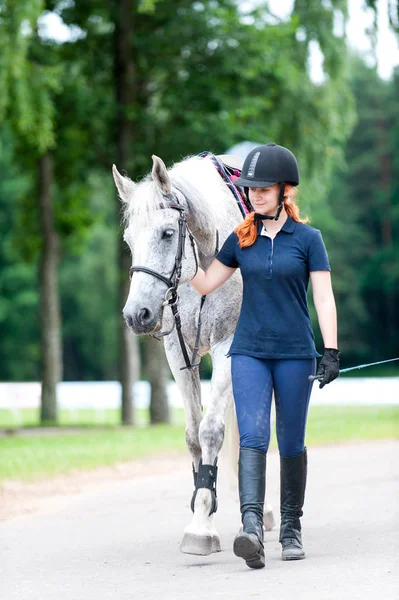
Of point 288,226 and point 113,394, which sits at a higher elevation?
point 288,226

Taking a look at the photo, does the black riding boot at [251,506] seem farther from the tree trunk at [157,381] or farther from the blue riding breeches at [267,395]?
the tree trunk at [157,381]

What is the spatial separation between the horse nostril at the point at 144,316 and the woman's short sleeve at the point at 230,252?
513 millimetres

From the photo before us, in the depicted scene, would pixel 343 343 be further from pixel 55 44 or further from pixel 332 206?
pixel 55 44

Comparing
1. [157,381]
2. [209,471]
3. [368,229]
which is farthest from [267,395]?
[368,229]

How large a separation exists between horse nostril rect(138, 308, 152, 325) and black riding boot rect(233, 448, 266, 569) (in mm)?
824

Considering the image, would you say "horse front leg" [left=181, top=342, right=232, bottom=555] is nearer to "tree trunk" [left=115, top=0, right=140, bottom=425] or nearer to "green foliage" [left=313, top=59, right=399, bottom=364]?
"tree trunk" [left=115, top=0, right=140, bottom=425]

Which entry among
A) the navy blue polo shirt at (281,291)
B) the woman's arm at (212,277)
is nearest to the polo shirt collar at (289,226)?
the navy blue polo shirt at (281,291)

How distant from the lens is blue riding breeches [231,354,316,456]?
6168 millimetres

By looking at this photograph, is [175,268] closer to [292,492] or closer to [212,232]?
[212,232]

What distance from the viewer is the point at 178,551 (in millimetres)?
6863

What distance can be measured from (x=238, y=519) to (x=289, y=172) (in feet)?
9.88

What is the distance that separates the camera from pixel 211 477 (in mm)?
6738

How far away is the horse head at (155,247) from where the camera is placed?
630cm

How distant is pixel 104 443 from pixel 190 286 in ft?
32.9
